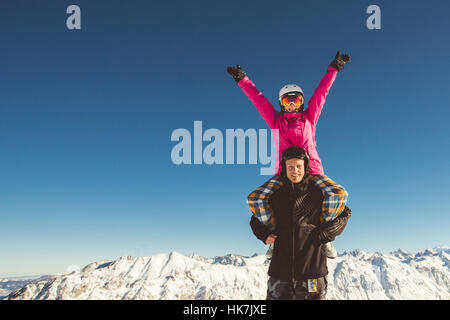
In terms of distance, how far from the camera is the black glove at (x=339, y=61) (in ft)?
26.1

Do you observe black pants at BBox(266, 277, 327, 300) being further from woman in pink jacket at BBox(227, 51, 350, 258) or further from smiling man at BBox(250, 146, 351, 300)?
woman in pink jacket at BBox(227, 51, 350, 258)

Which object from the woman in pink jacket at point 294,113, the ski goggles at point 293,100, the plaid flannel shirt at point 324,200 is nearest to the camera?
the plaid flannel shirt at point 324,200

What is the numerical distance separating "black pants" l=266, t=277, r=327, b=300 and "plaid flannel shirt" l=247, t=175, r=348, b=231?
1.18 meters

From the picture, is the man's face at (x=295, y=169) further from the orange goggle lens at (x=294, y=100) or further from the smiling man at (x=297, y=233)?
the orange goggle lens at (x=294, y=100)

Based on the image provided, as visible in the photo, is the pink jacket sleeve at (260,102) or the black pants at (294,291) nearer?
the black pants at (294,291)

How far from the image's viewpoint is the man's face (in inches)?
264

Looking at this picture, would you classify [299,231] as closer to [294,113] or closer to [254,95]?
[294,113]

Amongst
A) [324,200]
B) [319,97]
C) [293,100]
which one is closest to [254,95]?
[293,100]

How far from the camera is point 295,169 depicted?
263 inches

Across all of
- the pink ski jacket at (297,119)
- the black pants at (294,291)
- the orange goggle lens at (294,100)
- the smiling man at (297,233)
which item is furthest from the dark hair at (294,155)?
the black pants at (294,291)
